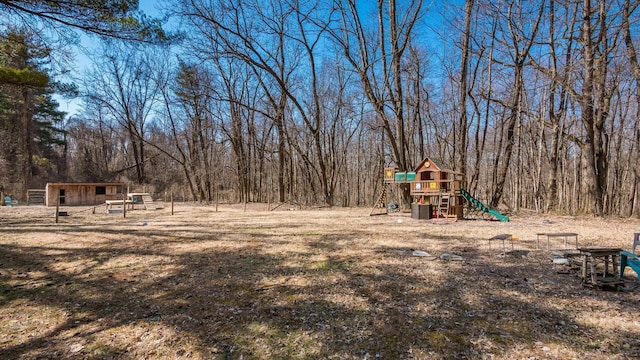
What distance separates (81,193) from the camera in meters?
22.3

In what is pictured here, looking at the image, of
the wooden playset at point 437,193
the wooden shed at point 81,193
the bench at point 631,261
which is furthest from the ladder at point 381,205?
the wooden shed at point 81,193

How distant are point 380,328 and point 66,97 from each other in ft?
51.3

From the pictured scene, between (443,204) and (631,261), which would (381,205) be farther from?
(631,261)

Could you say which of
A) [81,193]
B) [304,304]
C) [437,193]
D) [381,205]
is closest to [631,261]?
[304,304]

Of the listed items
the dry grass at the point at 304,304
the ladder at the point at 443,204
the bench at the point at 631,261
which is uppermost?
the ladder at the point at 443,204

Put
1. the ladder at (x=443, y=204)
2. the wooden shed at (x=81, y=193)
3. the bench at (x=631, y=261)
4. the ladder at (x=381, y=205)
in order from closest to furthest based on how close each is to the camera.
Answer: the bench at (x=631, y=261) < the ladder at (x=443, y=204) < the ladder at (x=381, y=205) < the wooden shed at (x=81, y=193)

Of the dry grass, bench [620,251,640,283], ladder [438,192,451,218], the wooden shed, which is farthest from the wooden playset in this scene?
the wooden shed

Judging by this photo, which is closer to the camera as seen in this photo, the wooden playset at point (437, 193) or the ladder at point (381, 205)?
the wooden playset at point (437, 193)

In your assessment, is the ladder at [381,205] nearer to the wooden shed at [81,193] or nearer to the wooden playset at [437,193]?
the wooden playset at [437,193]

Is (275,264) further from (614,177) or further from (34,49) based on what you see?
(614,177)

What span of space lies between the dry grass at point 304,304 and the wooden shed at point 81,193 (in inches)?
689

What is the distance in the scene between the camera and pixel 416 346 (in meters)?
3.07

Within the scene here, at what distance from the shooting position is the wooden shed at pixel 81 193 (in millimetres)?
21181

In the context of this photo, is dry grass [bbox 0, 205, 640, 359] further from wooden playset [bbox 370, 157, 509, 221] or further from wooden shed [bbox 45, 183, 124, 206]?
wooden shed [bbox 45, 183, 124, 206]
